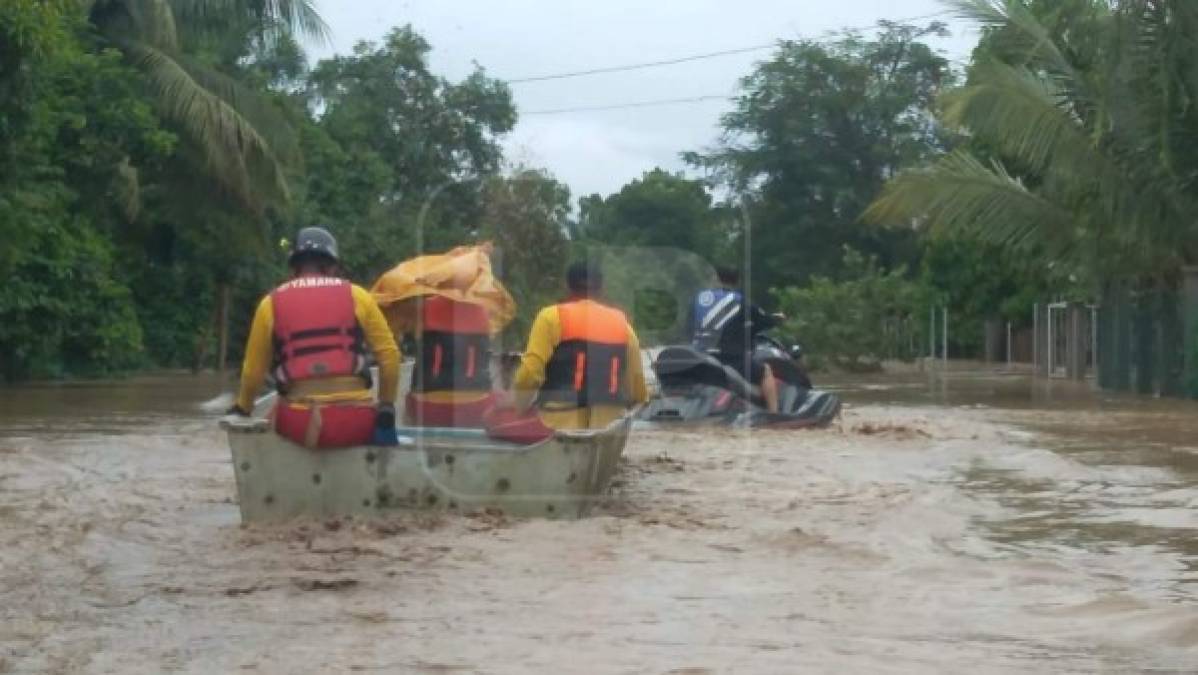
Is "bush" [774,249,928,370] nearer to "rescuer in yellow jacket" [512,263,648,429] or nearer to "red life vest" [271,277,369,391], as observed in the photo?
"rescuer in yellow jacket" [512,263,648,429]

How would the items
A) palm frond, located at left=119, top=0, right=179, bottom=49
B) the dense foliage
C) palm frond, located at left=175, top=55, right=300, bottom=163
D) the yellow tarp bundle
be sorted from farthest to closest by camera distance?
1. palm frond, located at left=175, top=55, right=300, bottom=163
2. palm frond, located at left=119, top=0, right=179, bottom=49
3. the dense foliage
4. the yellow tarp bundle

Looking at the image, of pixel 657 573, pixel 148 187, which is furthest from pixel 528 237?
pixel 148 187

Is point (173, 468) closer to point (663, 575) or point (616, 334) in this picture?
point (616, 334)

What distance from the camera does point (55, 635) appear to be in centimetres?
702

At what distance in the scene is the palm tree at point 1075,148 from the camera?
20734 mm

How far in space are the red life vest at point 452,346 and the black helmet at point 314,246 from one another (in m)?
1.15

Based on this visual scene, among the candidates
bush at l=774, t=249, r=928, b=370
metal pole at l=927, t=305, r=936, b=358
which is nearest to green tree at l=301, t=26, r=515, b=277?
bush at l=774, t=249, r=928, b=370

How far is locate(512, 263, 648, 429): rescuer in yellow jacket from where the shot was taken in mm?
10500

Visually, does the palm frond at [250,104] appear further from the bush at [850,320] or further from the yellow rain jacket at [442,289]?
the yellow rain jacket at [442,289]

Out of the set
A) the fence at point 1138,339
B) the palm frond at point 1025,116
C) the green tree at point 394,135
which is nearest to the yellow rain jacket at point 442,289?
the palm frond at point 1025,116

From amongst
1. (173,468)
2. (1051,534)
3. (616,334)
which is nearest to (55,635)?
(616,334)

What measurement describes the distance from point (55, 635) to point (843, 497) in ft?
19.4

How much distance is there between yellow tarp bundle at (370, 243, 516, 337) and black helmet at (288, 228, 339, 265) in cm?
104

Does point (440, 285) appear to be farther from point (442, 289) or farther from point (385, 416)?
point (385, 416)
